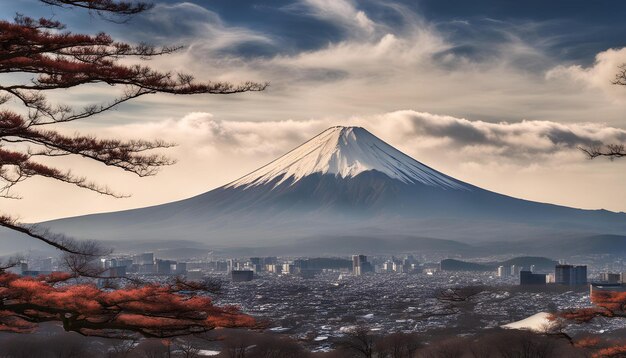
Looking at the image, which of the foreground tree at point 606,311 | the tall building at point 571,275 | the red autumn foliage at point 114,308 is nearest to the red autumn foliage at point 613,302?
the foreground tree at point 606,311

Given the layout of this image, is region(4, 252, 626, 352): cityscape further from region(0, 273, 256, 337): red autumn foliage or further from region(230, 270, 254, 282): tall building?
region(0, 273, 256, 337): red autumn foliage

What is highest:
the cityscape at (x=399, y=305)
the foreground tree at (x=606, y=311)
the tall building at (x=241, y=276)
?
the foreground tree at (x=606, y=311)

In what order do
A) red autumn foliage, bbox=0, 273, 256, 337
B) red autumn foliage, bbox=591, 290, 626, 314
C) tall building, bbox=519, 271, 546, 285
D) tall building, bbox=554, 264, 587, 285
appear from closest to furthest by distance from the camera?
red autumn foliage, bbox=0, 273, 256, 337
red autumn foliage, bbox=591, 290, 626, 314
tall building, bbox=519, 271, 546, 285
tall building, bbox=554, 264, 587, 285

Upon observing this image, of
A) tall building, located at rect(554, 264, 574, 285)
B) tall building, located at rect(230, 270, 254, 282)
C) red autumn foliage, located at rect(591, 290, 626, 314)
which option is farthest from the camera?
tall building, located at rect(230, 270, 254, 282)

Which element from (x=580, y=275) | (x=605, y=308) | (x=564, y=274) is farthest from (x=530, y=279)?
(x=605, y=308)

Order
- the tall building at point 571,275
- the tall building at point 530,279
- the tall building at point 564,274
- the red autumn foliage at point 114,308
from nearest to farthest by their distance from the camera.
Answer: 1. the red autumn foliage at point 114,308
2. the tall building at point 530,279
3. the tall building at point 564,274
4. the tall building at point 571,275

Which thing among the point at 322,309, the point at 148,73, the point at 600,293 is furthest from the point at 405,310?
the point at 148,73

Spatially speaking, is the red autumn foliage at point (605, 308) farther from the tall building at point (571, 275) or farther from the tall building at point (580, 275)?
the tall building at point (580, 275)

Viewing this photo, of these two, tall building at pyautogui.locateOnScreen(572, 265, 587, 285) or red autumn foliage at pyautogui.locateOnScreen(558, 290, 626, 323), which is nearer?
red autumn foliage at pyautogui.locateOnScreen(558, 290, 626, 323)

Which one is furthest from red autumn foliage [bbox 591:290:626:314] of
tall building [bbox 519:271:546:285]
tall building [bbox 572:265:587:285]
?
tall building [bbox 572:265:587:285]
